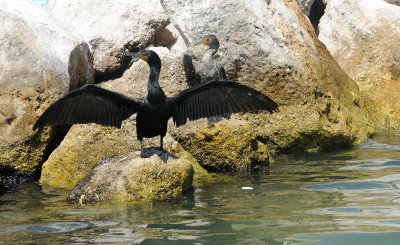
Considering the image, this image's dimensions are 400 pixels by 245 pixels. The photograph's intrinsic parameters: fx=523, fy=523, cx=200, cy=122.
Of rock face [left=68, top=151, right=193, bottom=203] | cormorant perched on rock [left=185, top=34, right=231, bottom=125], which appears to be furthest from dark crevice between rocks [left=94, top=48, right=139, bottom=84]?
rock face [left=68, top=151, right=193, bottom=203]

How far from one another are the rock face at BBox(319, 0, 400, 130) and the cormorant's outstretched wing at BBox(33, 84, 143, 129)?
22.6 feet

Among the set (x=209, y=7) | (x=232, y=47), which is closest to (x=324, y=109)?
(x=232, y=47)

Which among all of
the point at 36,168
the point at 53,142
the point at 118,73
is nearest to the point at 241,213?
the point at 36,168

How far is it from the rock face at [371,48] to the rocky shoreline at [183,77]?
0.09 ft

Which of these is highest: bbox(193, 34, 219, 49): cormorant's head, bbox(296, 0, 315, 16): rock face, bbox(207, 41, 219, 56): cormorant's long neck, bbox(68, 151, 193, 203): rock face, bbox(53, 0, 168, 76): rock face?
bbox(296, 0, 315, 16): rock face

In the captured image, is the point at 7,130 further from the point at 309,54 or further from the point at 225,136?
the point at 309,54

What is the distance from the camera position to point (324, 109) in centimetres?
878

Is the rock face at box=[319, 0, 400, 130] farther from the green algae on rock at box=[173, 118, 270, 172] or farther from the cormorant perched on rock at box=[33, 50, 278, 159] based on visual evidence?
the cormorant perched on rock at box=[33, 50, 278, 159]

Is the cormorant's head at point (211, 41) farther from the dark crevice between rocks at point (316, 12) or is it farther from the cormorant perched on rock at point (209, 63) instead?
the dark crevice between rocks at point (316, 12)

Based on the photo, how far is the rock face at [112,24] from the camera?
925 cm

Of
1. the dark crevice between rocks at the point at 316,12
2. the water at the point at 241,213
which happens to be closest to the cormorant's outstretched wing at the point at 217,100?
the water at the point at 241,213

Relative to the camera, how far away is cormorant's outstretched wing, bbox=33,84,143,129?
18.9ft

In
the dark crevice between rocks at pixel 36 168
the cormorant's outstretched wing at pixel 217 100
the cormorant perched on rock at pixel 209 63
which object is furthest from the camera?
the cormorant perched on rock at pixel 209 63

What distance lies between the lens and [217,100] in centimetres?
616
